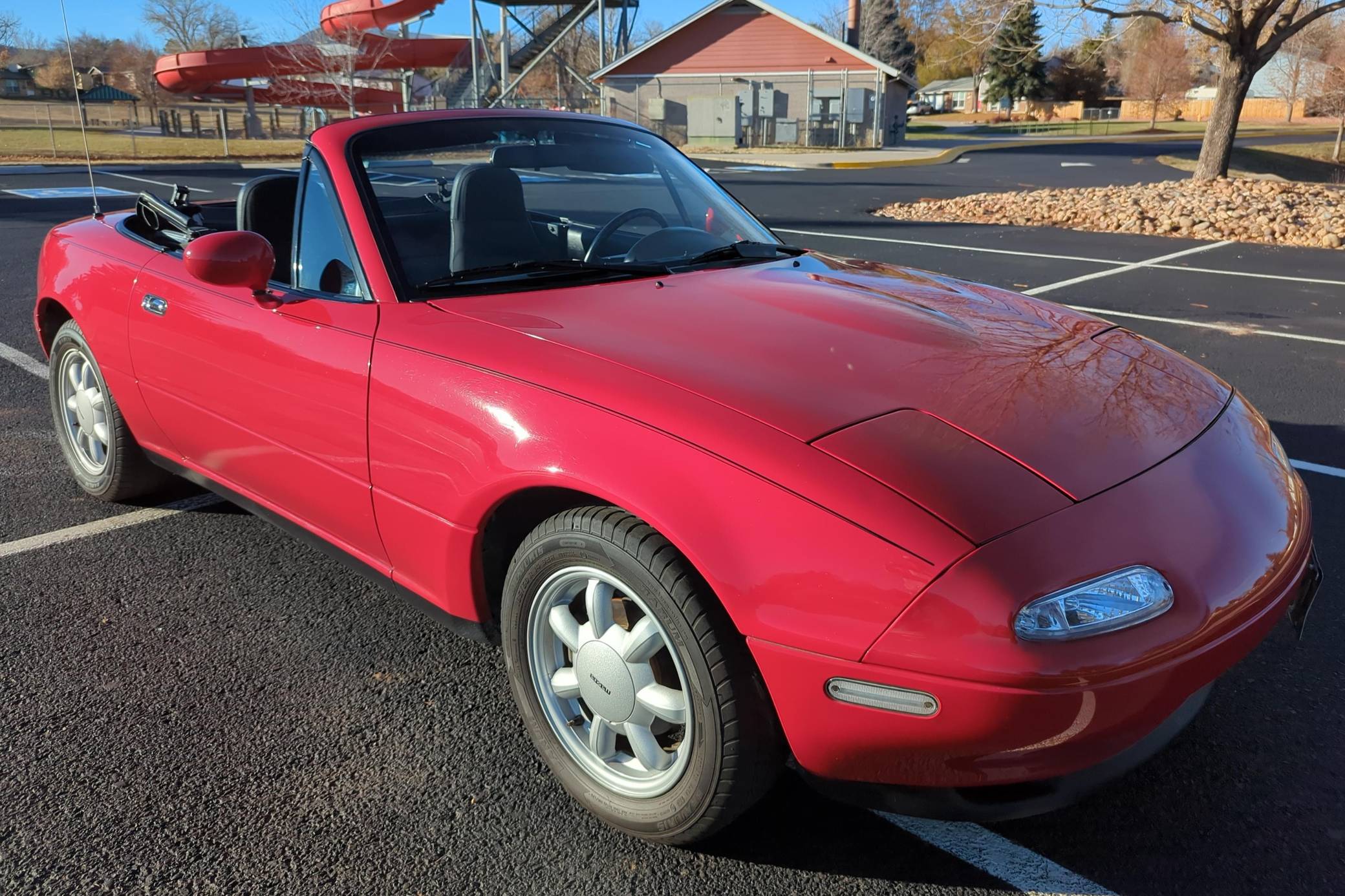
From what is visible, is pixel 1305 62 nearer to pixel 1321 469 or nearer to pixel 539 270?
pixel 1321 469

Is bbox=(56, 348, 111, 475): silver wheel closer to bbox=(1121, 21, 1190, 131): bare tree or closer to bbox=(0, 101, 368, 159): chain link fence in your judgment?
bbox=(0, 101, 368, 159): chain link fence

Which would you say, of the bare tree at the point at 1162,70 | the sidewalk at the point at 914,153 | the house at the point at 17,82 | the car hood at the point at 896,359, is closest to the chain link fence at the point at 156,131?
the sidewalk at the point at 914,153

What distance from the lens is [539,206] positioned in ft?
10.8

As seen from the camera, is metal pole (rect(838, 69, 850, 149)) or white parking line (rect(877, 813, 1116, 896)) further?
metal pole (rect(838, 69, 850, 149))

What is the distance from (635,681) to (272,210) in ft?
8.38

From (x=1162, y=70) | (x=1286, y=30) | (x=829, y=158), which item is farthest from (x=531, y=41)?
(x=1162, y=70)

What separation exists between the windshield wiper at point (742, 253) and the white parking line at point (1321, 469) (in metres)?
2.56

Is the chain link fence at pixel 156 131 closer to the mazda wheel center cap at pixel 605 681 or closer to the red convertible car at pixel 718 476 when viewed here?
the red convertible car at pixel 718 476

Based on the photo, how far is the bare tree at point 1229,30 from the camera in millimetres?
14672

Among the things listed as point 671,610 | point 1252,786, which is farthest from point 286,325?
point 1252,786

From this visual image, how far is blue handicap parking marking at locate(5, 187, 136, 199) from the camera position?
656 inches

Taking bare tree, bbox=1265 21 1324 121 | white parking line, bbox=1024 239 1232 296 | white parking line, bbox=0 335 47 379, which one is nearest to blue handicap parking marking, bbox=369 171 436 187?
white parking line, bbox=0 335 47 379

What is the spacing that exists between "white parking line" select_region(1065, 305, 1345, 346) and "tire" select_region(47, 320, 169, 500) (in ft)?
19.0

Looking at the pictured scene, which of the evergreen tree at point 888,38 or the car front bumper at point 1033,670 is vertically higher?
the evergreen tree at point 888,38
